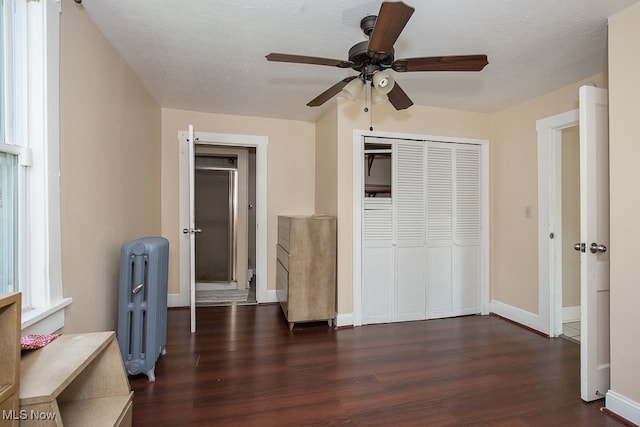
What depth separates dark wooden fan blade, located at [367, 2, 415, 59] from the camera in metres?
1.26

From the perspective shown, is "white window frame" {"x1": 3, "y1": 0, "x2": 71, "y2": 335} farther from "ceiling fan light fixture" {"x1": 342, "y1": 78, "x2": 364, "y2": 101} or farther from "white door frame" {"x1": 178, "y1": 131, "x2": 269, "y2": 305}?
"white door frame" {"x1": 178, "y1": 131, "x2": 269, "y2": 305}

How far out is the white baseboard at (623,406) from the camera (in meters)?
1.70

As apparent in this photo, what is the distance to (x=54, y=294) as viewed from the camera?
150cm

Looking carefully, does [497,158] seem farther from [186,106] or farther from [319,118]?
[186,106]

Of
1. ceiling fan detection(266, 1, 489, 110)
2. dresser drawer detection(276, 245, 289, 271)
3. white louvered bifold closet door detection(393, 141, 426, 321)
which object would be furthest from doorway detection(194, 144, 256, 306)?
ceiling fan detection(266, 1, 489, 110)

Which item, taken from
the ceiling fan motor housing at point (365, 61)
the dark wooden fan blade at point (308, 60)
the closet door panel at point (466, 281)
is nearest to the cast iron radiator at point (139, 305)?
the dark wooden fan blade at point (308, 60)

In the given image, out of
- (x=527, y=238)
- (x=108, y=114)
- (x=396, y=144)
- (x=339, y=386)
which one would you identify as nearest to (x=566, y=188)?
(x=527, y=238)

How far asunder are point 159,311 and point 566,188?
3.98 metres

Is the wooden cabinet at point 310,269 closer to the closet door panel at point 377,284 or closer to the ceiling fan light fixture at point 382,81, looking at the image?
the closet door panel at point 377,284

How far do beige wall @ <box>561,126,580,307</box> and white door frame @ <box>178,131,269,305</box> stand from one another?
330 cm

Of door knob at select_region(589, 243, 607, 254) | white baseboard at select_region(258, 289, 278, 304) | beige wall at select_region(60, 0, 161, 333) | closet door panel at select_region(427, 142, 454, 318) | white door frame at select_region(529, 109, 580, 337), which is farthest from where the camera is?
white baseboard at select_region(258, 289, 278, 304)

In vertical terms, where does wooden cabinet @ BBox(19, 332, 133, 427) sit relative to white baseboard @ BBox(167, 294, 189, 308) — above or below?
above

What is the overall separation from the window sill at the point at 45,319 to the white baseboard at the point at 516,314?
3.76 meters

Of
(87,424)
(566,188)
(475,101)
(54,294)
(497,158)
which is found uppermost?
(475,101)
